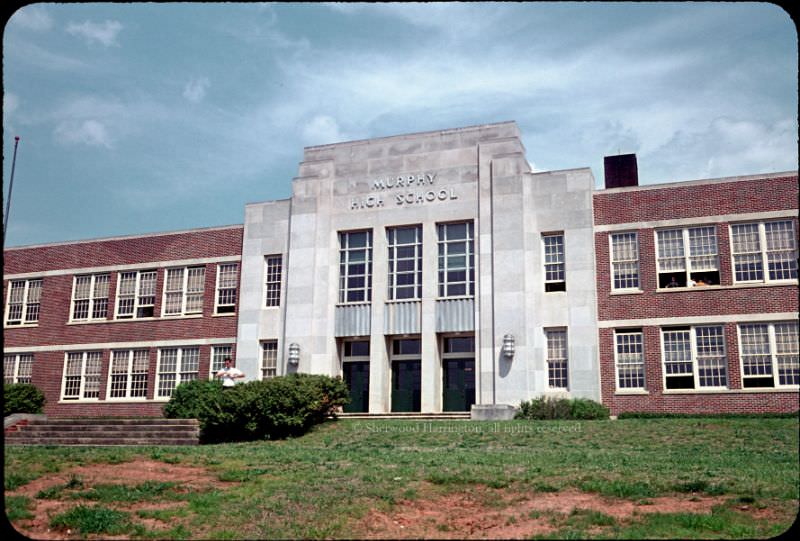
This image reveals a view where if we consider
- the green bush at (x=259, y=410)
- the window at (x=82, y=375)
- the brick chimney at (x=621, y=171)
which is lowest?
the green bush at (x=259, y=410)

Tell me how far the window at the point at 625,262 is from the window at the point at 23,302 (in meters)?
29.6

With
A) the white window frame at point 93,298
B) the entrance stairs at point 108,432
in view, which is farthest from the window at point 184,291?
the entrance stairs at point 108,432

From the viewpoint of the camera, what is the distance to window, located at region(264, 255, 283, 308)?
36.5 m

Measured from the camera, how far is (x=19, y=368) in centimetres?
4134

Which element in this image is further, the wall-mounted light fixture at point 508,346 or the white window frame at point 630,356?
the wall-mounted light fixture at point 508,346

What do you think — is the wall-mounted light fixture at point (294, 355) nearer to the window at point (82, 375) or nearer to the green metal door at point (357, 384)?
the green metal door at point (357, 384)

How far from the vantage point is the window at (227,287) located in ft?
123

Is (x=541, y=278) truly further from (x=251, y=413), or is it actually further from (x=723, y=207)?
(x=251, y=413)

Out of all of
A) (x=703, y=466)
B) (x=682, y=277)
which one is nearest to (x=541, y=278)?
(x=682, y=277)

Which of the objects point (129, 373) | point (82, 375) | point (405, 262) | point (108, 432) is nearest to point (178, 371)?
point (129, 373)

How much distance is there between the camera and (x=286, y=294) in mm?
35656

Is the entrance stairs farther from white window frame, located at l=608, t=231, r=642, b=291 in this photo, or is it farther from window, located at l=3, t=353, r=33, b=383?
white window frame, located at l=608, t=231, r=642, b=291

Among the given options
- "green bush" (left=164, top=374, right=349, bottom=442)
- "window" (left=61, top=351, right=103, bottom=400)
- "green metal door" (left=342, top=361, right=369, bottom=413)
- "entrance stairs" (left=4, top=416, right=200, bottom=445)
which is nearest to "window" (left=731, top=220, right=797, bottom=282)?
"green metal door" (left=342, top=361, right=369, bottom=413)

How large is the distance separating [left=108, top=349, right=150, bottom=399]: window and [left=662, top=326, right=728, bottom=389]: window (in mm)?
23932
